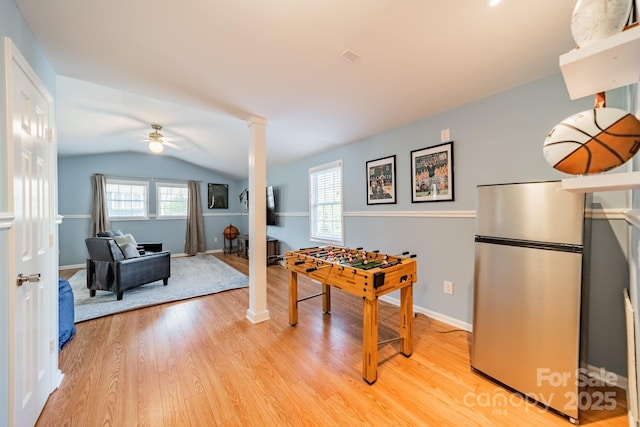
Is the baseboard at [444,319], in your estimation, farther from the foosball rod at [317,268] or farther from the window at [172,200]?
the window at [172,200]

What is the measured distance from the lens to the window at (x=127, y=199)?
18.8ft

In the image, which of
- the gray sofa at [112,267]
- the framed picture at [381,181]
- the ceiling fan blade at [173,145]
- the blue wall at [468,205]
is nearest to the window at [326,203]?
the blue wall at [468,205]

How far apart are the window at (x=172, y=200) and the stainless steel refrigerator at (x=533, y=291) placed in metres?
7.18

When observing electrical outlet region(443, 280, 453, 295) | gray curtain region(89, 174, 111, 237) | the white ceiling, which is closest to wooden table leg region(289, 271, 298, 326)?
electrical outlet region(443, 280, 453, 295)

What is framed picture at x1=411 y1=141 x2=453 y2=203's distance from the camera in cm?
246

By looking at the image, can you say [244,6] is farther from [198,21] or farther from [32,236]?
[32,236]

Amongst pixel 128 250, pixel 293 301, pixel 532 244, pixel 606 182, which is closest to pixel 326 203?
pixel 293 301

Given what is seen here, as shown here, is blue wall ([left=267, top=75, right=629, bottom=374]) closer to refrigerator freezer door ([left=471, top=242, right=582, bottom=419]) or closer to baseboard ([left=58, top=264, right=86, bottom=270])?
refrigerator freezer door ([left=471, top=242, right=582, bottom=419])

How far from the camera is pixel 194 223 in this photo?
21.9 ft

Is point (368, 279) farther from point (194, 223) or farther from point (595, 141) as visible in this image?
point (194, 223)

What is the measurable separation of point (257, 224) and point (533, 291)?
240 centimetres

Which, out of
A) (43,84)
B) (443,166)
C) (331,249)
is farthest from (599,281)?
(43,84)

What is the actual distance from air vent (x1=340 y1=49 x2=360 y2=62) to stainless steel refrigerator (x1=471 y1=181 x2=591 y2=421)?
135 centimetres

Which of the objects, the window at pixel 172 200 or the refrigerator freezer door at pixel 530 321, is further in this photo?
the window at pixel 172 200
